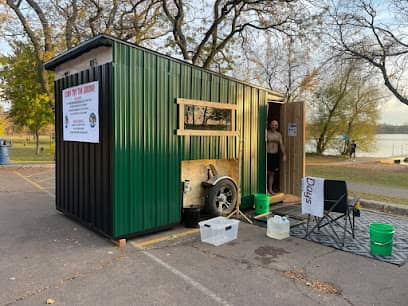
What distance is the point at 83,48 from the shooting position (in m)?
4.62

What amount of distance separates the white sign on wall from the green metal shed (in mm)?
43

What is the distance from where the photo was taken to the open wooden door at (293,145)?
6809 mm

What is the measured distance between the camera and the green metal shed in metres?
4.33

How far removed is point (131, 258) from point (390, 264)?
3.22 m

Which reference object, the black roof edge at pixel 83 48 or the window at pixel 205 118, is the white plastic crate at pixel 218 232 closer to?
the window at pixel 205 118

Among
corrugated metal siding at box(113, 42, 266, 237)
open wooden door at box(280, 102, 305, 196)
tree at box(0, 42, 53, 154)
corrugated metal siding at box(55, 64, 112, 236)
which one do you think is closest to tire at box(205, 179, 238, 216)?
corrugated metal siding at box(113, 42, 266, 237)

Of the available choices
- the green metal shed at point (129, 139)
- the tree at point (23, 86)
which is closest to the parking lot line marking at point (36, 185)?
the green metal shed at point (129, 139)

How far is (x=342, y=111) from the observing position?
25484mm

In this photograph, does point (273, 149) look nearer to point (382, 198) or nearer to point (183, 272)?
point (382, 198)

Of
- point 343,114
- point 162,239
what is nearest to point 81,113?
point 162,239

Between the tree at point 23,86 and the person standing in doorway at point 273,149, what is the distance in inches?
610

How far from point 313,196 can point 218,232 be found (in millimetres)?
1533

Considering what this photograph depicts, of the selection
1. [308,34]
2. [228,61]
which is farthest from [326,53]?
[228,61]

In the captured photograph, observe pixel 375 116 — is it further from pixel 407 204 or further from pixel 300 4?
pixel 407 204
